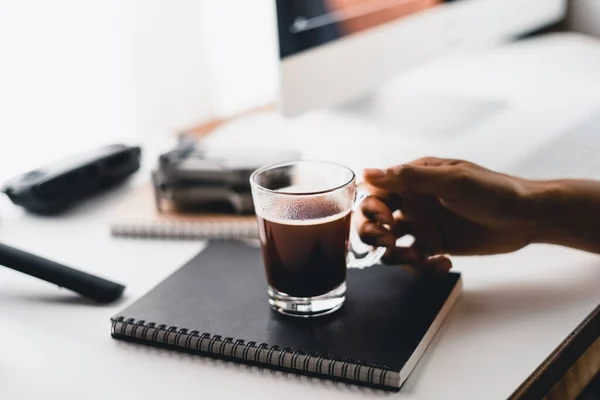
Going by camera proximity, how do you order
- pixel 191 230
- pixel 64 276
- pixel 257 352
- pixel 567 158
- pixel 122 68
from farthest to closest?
pixel 122 68 < pixel 567 158 < pixel 191 230 < pixel 64 276 < pixel 257 352

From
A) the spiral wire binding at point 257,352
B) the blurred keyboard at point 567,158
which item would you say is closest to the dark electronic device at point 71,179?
the spiral wire binding at point 257,352

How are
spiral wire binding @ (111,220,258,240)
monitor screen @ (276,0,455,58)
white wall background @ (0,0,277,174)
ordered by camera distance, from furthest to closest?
1. white wall background @ (0,0,277,174)
2. monitor screen @ (276,0,455,58)
3. spiral wire binding @ (111,220,258,240)

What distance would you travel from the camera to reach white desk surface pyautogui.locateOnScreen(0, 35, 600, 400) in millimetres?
514

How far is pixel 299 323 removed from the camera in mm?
569

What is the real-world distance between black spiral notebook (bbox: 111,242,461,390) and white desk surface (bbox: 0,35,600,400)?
0.01 m

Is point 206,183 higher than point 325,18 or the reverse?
the reverse

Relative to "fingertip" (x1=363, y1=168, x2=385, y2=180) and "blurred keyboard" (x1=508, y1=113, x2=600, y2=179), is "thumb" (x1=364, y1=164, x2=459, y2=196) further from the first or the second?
"blurred keyboard" (x1=508, y1=113, x2=600, y2=179)

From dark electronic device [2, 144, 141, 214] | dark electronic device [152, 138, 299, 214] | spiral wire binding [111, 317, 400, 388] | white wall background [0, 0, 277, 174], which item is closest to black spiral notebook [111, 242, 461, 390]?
spiral wire binding [111, 317, 400, 388]

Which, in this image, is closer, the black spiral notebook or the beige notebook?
the black spiral notebook

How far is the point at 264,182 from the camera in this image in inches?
24.6

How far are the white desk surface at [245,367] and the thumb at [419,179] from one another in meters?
0.09

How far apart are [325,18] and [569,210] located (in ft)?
1.25

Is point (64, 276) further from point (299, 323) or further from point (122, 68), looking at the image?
point (122, 68)

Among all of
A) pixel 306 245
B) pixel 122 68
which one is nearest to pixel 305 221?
pixel 306 245
